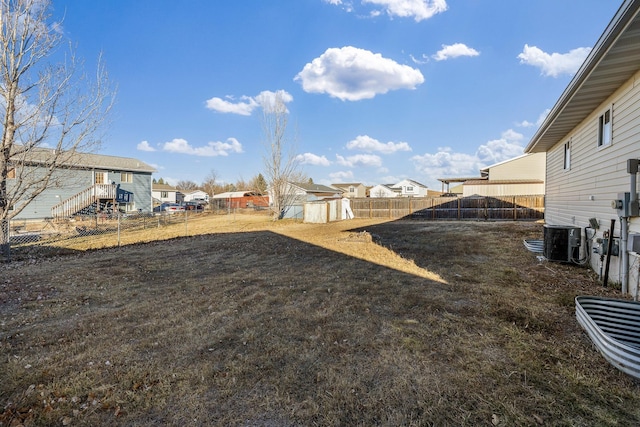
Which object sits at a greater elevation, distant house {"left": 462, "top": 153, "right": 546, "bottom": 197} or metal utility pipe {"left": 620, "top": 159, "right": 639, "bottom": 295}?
distant house {"left": 462, "top": 153, "right": 546, "bottom": 197}

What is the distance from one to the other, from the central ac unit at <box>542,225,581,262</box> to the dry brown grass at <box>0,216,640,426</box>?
0.49m

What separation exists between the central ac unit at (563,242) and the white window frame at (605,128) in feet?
5.95

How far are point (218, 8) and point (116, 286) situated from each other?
36.2 feet

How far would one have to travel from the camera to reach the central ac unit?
20.7 ft

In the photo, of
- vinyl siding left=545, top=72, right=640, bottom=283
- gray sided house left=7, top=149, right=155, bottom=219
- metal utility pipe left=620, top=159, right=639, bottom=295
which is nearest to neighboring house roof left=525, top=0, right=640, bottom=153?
vinyl siding left=545, top=72, right=640, bottom=283

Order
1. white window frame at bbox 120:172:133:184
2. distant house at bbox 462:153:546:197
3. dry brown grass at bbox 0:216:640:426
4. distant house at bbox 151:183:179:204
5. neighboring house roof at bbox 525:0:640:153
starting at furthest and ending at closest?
distant house at bbox 151:183:179:204 < distant house at bbox 462:153:546:197 < white window frame at bbox 120:172:133:184 < neighboring house roof at bbox 525:0:640:153 < dry brown grass at bbox 0:216:640:426

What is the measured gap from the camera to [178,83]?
1526 cm

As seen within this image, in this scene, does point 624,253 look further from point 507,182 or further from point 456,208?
point 507,182

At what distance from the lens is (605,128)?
18.6 feet

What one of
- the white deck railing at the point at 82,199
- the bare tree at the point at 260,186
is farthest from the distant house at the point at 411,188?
the white deck railing at the point at 82,199

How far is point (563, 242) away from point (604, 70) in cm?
360

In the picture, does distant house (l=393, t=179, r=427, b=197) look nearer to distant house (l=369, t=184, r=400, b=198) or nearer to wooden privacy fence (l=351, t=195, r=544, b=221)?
distant house (l=369, t=184, r=400, b=198)

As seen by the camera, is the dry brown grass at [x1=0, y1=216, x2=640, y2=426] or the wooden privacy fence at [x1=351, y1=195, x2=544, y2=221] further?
the wooden privacy fence at [x1=351, y1=195, x2=544, y2=221]

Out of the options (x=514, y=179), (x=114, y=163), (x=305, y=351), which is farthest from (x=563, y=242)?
(x=114, y=163)
